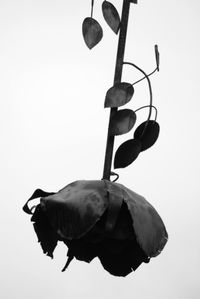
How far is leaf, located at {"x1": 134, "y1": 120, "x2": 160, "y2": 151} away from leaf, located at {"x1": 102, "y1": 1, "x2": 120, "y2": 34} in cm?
21

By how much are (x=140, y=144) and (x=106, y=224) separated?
243 millimetres

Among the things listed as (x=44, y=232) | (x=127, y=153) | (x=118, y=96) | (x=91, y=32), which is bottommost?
(x=44, y=232)

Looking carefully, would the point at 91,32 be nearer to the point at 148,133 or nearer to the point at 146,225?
the point at 148,133

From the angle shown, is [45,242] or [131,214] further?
[45,242]

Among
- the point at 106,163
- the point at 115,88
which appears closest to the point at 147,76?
the point at 115,88

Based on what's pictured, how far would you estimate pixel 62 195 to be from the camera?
0.90 meters

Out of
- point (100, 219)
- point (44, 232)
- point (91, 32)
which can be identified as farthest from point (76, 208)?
point (91, 32)

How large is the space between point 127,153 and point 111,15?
0.31 m

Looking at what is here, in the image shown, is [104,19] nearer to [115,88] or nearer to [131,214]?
[115,88]

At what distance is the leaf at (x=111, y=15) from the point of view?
3.40ft

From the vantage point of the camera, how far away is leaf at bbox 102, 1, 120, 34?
104cm

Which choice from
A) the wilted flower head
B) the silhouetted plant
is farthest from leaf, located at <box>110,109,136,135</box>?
the wilted flower head

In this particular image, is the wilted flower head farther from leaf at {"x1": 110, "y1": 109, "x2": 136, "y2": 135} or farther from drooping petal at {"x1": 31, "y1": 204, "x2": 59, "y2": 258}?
leaf at {"x1": 110, "y1": 109, "x2": 136, "y2": 135}

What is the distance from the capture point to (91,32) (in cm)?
106
